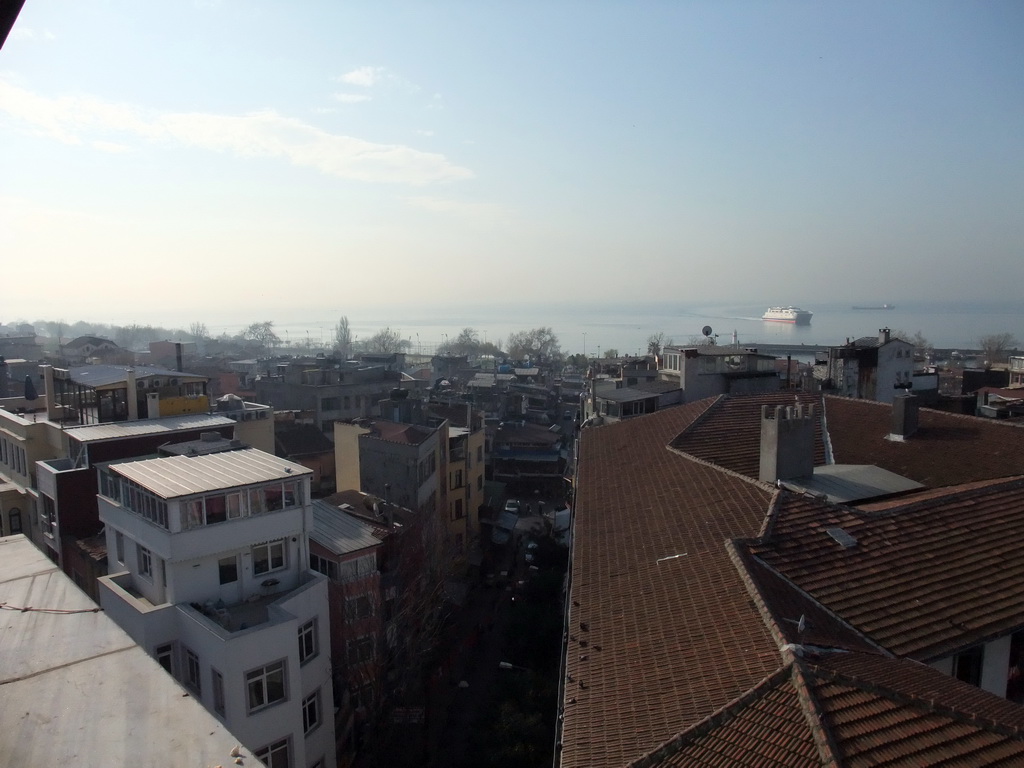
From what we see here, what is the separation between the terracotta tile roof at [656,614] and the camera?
367cm

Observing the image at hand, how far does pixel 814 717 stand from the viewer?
10.1ft

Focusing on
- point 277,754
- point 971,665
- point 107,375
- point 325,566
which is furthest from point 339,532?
point 971,665

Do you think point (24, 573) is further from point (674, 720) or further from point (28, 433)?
point (28, 433)

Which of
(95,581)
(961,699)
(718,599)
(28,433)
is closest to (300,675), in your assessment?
(95,581)

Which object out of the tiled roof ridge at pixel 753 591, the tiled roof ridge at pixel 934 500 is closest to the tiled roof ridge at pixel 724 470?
the tiled roof ridge at pixel 934 500

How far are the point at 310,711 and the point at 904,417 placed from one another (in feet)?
24.4

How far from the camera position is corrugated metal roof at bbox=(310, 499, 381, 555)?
352 inches

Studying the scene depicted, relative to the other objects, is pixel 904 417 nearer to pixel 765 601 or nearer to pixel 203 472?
pixel 765 601

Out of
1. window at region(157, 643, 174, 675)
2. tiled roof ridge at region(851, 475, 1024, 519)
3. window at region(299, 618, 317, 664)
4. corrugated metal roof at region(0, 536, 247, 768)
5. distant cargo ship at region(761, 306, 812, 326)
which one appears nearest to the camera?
corrugated metal roof at region(0, 536, 247, 768)

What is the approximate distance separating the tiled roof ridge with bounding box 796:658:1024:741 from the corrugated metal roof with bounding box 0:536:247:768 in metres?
2.47

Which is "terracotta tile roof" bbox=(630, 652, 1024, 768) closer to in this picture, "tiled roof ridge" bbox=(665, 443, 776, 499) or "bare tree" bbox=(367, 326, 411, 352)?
"tiled roof ridge" bbox=(665, 443, 776, 499)

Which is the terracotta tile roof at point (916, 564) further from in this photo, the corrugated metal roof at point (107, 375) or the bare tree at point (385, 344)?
the bare tree at point (385, 344)

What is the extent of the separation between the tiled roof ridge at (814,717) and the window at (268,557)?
18.7ft

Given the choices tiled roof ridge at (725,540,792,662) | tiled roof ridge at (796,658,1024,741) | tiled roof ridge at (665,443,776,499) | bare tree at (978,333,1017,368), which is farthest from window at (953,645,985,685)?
bare tree at (978,333,1017,368)
